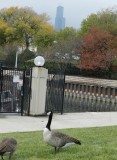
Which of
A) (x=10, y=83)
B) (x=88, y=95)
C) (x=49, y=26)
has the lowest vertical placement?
(x=88, y=95)

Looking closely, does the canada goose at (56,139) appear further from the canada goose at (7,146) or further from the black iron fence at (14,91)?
the black iron fence at (14,91)

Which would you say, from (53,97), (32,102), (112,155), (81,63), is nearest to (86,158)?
(112,155)

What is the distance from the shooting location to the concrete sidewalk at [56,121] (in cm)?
1460

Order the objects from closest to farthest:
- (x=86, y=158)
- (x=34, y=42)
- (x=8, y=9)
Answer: (x=86, y=158)
(x=34, y=42)
(x=8, y=9)

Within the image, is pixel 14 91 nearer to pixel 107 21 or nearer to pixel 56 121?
pixel 56 121

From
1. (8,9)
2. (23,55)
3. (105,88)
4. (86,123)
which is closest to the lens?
(86,123)

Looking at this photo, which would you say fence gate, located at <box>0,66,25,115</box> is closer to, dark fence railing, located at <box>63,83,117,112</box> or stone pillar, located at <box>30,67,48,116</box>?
stone pillar, located at <box>30,67,48,116</box>

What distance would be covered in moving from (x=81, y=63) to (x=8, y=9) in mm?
36718

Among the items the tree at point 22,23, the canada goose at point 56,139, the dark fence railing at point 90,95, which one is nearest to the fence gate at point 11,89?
the canada goose at point 56,139

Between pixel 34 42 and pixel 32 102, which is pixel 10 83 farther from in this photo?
pixel 34 42

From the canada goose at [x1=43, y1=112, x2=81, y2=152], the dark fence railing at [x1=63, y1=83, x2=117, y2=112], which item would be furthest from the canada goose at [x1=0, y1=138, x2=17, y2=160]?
the dark fence railing at [x1=63, y1=83, x2=117, y2=112]

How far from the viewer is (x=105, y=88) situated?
41.9m

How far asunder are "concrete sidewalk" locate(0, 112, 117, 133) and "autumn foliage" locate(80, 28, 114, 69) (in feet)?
121

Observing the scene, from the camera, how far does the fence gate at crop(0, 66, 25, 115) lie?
17.7 metres
